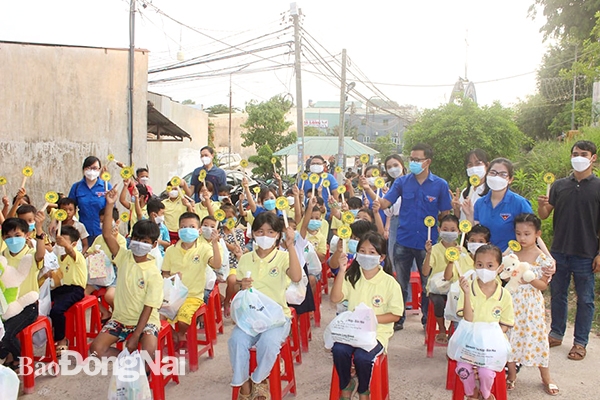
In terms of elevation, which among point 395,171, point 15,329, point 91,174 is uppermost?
point 395,171

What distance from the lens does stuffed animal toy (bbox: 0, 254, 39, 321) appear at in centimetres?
417

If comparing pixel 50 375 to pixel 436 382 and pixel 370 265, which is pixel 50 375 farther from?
pixel 436 382

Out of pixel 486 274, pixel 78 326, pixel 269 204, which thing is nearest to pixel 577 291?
pixel 486 274

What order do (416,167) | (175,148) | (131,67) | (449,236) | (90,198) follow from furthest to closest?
(175,148), (131,67), (90,198), (416,167), (449,236)

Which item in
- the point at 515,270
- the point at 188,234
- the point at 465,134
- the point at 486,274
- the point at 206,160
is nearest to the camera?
the point at 486,274

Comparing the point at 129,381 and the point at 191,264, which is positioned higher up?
the point at 191,264

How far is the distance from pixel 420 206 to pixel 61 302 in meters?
3.49

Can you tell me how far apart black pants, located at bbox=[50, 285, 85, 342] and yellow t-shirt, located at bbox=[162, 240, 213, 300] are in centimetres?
80

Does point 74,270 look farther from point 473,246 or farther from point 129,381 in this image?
point 473,246

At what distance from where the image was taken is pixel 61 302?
185 inches

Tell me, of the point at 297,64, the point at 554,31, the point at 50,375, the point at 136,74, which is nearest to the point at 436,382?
the point at 50,375

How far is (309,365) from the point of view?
189 inches

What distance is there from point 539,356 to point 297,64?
13.3 m

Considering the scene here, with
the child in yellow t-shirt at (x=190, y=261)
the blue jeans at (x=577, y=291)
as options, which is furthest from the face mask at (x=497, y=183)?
the child in yellow t-shirt at (x=190, y=261)
